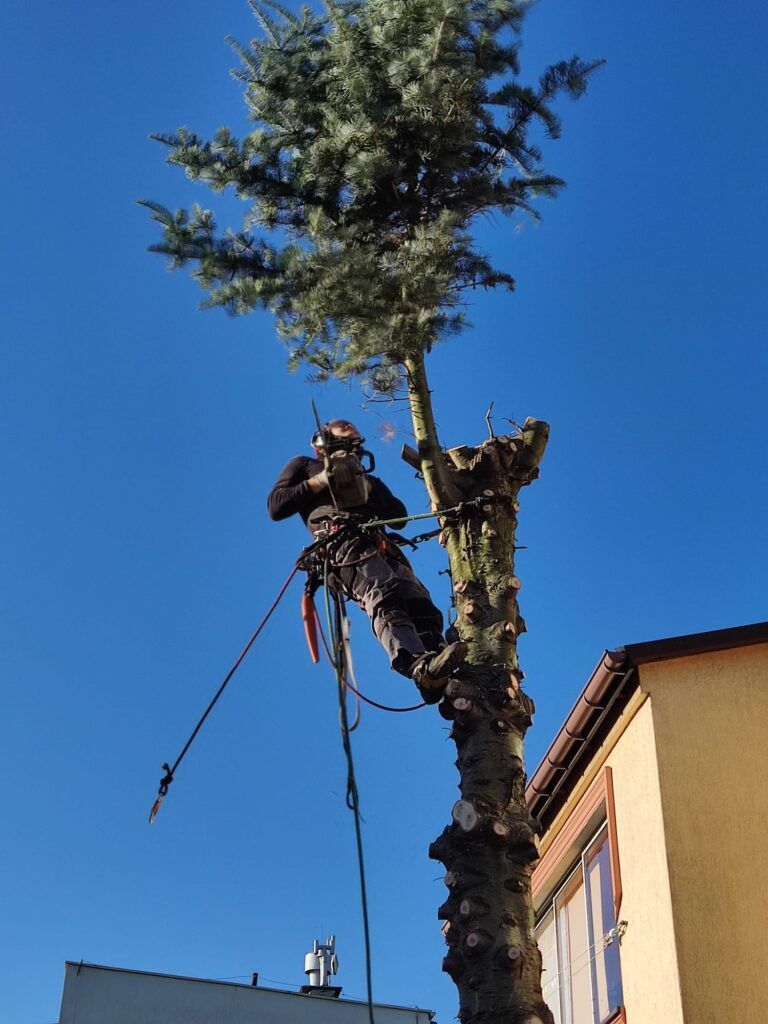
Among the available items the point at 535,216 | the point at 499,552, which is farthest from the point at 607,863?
the point at 535,216

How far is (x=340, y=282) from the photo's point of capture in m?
6.74

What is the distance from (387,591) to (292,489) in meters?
0.98

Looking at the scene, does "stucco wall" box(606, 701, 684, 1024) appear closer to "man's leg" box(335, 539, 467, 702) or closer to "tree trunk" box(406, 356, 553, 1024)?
"man's leg" box(335, 539, 467, 702)

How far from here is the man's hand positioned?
746cm

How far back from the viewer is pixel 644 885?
27.2 ft

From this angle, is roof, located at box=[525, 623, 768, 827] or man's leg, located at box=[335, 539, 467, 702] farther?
roof, located at box=[525, 623, 768, 827]

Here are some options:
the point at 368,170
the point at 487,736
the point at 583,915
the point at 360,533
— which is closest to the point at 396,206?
the point at 368,170

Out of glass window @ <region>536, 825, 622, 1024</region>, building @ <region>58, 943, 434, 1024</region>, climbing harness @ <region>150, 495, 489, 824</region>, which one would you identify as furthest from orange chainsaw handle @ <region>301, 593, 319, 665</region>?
building @ <region>58, 943, 434, 1024</region>

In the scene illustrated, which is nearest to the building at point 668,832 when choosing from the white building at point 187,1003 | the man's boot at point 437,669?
the man's boot at point 437,669

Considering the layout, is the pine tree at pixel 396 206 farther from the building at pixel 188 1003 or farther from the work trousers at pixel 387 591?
the building at pixel 188 1003

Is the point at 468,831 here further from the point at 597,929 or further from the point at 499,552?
the point at 597,929

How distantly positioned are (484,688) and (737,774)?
3163 millimetres

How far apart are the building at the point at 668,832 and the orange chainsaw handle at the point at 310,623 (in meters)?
2.26

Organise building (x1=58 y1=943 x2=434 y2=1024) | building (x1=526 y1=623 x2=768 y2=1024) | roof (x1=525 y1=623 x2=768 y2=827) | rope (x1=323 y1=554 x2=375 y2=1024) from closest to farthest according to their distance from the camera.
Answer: rope (x1=323 y1=554 x2=375 y2=1024) < building (x1=526 y1=623 x2=768 y2=1024) < roof (x1=525 y1=623 x2=768 y2=827) < building (x1=58 y1=943 x2=434 y2=1024)
